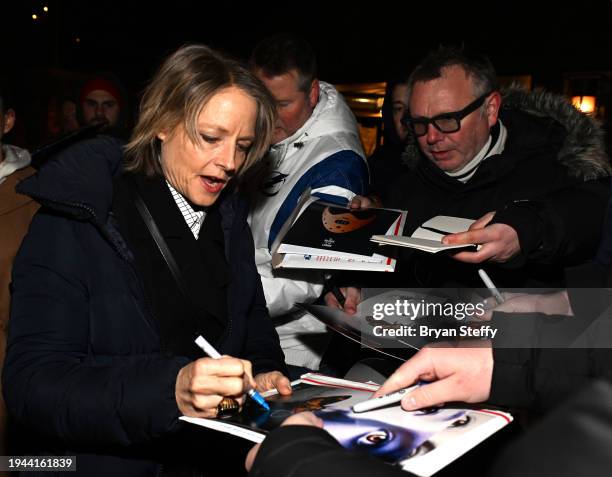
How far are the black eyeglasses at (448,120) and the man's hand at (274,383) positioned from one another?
4.94 ft

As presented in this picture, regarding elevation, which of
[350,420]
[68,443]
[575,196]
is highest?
[575,196]

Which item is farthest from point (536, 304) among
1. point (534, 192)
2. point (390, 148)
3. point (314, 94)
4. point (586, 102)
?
point (586, 102)

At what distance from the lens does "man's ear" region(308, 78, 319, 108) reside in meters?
3.48

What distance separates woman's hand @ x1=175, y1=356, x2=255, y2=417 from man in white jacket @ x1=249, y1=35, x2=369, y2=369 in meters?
1.22

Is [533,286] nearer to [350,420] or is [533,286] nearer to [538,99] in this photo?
[538,99]

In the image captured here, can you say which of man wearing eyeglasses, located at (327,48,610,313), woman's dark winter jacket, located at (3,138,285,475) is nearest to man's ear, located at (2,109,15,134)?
woman's dark winter jacket, located at (3,138,285,475)

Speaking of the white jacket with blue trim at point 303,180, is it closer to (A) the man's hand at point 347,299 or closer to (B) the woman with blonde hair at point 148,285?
(A) the man's hand at point 347,299

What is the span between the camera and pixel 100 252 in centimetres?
189

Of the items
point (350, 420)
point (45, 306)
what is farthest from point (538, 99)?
point (45, 306)

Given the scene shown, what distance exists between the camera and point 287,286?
2.82 m

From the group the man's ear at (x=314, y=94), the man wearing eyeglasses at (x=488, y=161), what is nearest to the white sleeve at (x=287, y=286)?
the man wearing eyeglasses at (x=488, y=161)

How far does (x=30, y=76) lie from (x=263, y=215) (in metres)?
9.84

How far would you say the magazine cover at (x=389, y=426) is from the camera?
4.39ft

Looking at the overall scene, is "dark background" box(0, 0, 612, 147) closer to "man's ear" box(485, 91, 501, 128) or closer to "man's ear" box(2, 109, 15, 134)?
"man's ear" box(485, 91, 501, 128)
